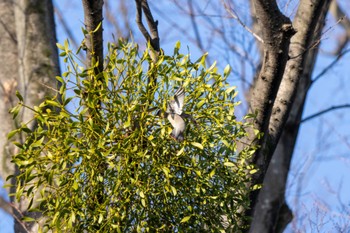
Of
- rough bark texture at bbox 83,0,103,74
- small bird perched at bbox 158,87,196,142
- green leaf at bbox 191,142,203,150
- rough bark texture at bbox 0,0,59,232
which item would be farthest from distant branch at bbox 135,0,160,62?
rough bark texture at bbox 0,0,59,232

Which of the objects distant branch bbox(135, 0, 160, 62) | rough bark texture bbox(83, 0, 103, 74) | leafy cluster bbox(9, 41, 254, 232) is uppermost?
distant branch bbox(135, 0, 160, 62)

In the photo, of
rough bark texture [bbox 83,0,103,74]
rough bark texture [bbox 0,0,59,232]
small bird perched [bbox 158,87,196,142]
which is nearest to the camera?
small bird perched [bbox 158,87,196,142]

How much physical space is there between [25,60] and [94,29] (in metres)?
0.94

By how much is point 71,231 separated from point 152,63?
55 cm

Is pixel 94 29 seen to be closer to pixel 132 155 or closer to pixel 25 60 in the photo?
pixel 132 155

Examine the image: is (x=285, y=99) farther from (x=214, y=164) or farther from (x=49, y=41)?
(x=49, y=41)

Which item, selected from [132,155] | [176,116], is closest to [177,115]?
[176,116]

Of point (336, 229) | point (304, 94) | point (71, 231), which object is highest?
point (304, 94)

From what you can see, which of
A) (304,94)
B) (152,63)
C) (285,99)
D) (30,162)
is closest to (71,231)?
(30,162)

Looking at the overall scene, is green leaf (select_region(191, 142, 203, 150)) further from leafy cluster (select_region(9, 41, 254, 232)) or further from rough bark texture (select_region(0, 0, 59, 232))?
rough bark texture (select_region(0, 0, 59, 232))

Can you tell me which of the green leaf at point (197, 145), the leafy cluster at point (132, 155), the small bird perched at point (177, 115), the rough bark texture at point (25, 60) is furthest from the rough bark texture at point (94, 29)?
the rough bark texture at point (25, 60)

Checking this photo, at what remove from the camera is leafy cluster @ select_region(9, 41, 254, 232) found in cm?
189

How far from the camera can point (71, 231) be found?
1.95 meters

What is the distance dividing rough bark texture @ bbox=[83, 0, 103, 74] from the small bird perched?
30cm
